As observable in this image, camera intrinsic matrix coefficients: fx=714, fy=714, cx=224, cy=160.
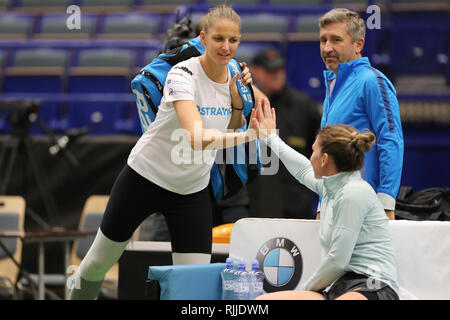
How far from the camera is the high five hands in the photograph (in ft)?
11.1

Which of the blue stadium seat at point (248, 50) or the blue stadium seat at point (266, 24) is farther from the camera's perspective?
the blue stadium seat at point (266, 24)

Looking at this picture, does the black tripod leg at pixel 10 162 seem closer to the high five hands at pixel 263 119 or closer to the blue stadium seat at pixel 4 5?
the high five hands at pixel 263 119

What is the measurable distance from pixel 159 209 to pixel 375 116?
117 cm

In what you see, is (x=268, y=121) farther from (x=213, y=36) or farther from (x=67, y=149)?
(x=67, y=149)

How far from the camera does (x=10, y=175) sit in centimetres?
645

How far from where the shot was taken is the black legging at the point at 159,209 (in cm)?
352

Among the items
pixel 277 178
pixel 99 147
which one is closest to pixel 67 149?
pixel 99 147

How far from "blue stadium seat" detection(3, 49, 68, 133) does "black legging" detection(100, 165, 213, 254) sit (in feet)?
14.0

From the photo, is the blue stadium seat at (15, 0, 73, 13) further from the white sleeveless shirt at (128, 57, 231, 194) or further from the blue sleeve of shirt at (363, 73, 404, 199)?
the blue sleeve of shirt at (363, 73, 404, 199)

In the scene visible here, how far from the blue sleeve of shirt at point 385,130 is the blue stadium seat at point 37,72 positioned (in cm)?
473

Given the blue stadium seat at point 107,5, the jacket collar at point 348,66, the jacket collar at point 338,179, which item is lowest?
the jacket collar at point 338,179

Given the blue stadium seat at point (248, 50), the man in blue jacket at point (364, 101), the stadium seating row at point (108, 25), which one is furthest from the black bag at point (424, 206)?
the stadium seating row at point (108, 25)

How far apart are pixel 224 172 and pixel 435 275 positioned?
Answer: 128cm

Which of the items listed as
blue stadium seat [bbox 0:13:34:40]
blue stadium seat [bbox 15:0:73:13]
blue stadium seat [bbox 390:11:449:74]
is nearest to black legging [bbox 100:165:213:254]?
blue stadium seat [bbox 390:11:449:74]
